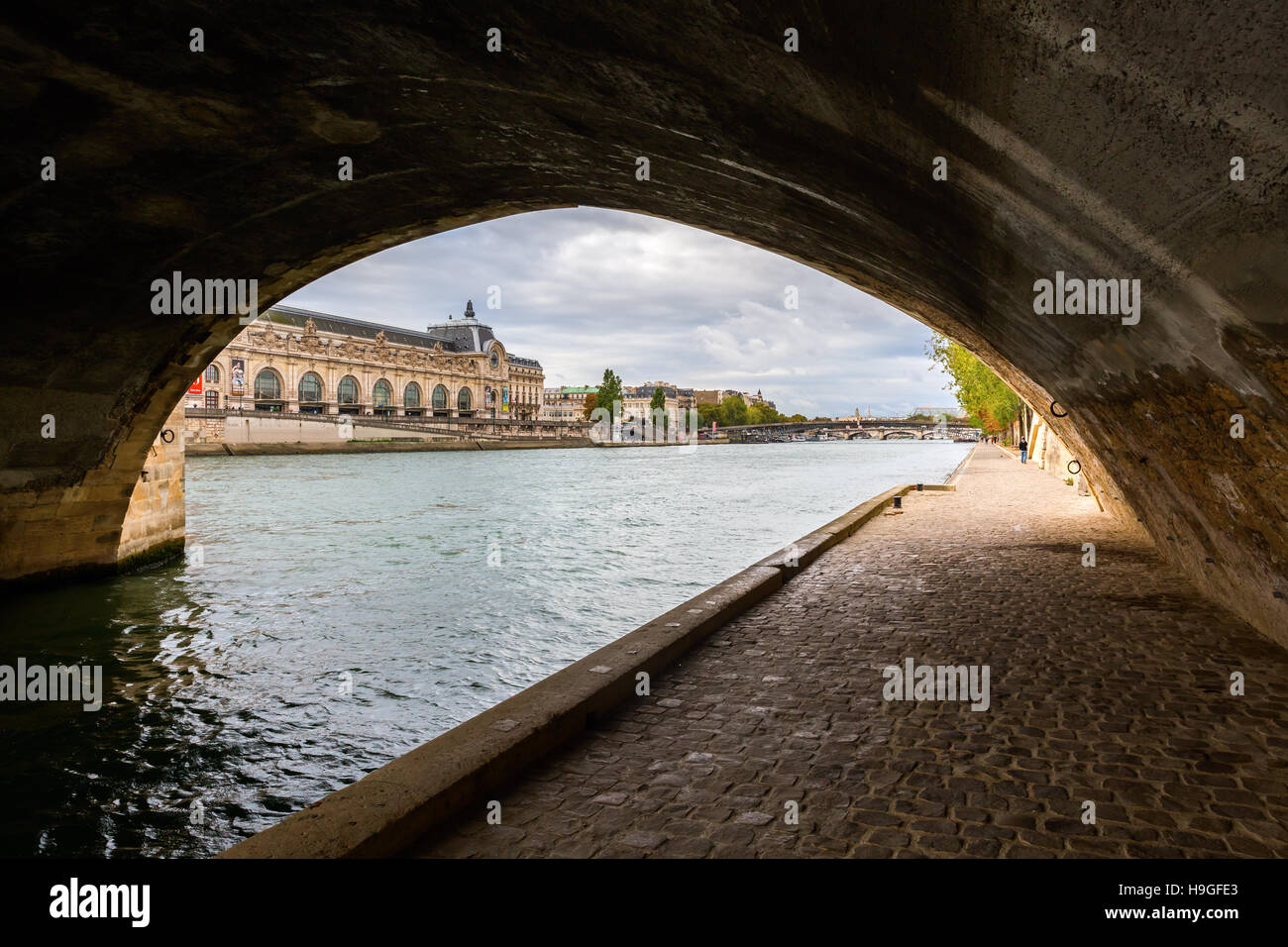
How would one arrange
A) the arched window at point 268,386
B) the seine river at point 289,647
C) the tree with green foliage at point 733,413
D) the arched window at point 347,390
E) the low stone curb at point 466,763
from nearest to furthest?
1. the low stone curb at point 466,763
2. the seine river at point 289,647
3. the arched window at point 268,386
4. the arched window at point 347,390
5. the tree with green foliage at point 733,413

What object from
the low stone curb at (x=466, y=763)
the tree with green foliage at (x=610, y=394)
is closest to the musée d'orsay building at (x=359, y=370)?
the tree with green foliage at (x=610, y=394)

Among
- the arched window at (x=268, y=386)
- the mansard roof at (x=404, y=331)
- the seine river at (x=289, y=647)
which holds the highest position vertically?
the mansard roof at (x=404, y=331)

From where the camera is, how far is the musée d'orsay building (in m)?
86.9

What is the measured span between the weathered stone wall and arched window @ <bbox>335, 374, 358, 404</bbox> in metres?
89.9

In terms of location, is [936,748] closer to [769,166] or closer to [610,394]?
[769,166]

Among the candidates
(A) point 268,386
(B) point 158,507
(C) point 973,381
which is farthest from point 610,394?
(B) point 158,507

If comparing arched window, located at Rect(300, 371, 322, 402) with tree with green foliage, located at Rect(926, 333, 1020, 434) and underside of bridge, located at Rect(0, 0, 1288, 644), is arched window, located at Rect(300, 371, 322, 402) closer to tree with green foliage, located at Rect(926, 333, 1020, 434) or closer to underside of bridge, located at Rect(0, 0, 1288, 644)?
tree with green foliage, located at Rect(926, 333, 1020, 434)

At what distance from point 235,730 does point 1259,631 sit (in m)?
8.45

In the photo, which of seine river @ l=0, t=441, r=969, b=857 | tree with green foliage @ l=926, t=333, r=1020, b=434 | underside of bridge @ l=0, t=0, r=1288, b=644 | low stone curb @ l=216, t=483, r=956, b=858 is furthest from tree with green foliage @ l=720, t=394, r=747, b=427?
low stone curb @ l=216, t=483, r=956, b=858

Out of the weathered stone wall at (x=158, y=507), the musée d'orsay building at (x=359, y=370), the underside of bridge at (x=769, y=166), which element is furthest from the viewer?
the musée d'orsay building at (x=359, y=370)

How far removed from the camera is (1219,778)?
3898mm

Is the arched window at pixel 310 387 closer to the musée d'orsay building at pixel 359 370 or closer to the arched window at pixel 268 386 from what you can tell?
the musée d'orsay building at pixel 359 370

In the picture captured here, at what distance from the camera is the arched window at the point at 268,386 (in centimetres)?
8894

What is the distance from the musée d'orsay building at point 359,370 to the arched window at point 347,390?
4.9 inches
